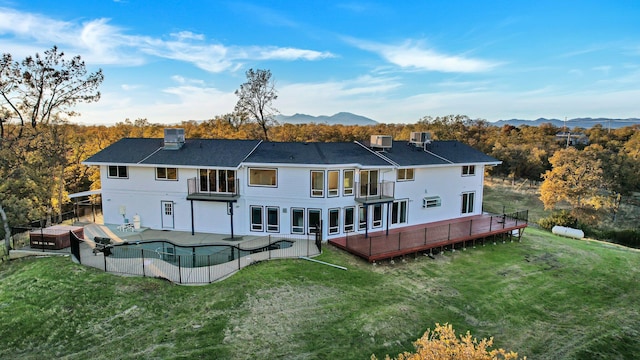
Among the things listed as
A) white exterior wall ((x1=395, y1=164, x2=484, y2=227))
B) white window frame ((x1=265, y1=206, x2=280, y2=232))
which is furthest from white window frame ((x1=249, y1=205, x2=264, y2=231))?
white exterior wall ((x1=395, y1=164, x2=484, y2=227))

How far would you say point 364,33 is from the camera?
102ft

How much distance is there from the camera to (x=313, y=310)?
432 inches

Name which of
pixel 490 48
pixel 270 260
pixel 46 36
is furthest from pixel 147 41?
A: pixel 490 48

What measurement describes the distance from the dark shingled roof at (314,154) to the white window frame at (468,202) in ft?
23.5

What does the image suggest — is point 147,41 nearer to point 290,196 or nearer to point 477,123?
point 290,196

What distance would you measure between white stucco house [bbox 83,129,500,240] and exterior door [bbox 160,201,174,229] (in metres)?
0.06

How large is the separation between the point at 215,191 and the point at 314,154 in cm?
595

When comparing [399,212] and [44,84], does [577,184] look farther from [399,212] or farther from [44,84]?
[44,84]

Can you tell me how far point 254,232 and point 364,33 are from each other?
21.9 meters

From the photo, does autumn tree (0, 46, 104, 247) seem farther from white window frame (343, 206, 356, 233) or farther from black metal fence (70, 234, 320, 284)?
Answer: white window frame (343, 206, 356, 233)

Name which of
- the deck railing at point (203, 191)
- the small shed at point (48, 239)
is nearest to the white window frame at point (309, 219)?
the deck railing at point (203, 191)

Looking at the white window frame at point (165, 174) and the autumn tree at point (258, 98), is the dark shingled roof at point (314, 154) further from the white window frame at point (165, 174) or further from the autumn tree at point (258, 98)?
the autumn tree at point (258, 98)

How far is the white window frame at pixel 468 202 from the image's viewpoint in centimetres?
2258

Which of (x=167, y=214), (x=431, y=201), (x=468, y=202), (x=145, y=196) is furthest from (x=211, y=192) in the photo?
(x=468, y=202)
